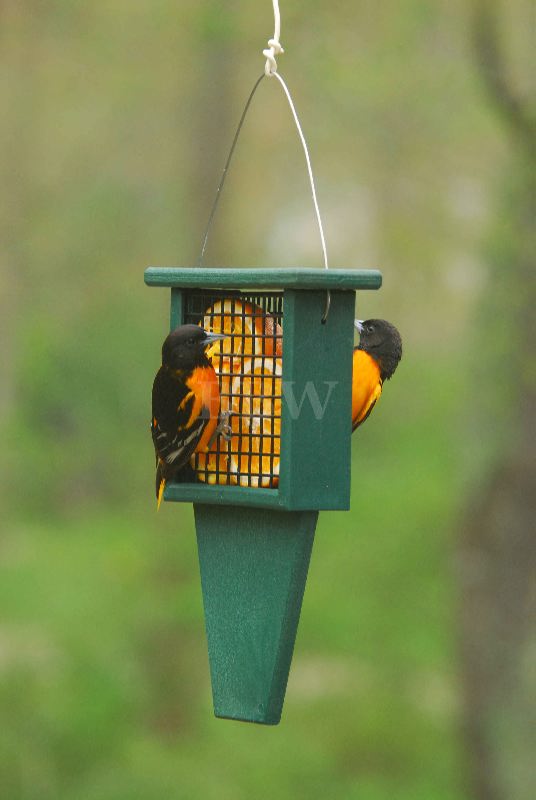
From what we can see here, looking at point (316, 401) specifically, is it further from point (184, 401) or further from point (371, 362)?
point (371, 362)

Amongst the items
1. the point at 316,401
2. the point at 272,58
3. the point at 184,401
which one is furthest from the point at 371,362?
the point at 272,58

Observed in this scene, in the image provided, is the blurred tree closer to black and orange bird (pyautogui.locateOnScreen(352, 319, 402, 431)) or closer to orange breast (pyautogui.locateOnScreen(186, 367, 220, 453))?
black and orange bird (pyautogui.locateOnScreen(352, 319, 402, 431))

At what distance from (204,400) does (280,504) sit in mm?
383

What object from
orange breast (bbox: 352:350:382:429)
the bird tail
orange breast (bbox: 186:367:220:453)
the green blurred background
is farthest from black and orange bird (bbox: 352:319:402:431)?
the green blurred background

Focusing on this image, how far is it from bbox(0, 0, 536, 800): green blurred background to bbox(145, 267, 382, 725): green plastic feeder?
660 centimetres

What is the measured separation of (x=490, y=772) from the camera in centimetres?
1084

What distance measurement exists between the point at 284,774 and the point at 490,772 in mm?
1708

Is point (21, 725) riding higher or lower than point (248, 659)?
lower

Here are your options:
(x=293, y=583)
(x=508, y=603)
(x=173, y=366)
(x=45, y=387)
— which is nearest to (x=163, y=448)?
(x=173, y=366)

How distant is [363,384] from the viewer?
4.50 meters

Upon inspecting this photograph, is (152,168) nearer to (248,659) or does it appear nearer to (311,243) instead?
(311,243)

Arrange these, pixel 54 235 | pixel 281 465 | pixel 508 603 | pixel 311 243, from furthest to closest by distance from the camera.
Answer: pixel 54 235, pixel 311 243, pixel 508 603, pixel 281 465

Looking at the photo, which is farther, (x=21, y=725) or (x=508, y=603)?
(x=21, y=725)

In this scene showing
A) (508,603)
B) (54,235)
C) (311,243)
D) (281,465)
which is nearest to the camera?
(281,465)
